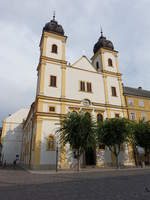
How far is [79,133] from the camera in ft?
67.8

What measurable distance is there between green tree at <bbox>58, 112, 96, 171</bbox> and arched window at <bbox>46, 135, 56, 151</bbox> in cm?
301

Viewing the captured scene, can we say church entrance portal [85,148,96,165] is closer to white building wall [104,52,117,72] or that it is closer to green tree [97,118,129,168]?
green tree [97,118,129,168]

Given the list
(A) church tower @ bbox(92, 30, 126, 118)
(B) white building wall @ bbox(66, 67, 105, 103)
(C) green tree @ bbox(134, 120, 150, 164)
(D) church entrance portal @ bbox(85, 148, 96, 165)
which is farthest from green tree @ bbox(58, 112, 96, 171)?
(C) green tree @ bbox(134, 120, 150, 164)

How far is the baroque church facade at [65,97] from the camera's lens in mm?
23873

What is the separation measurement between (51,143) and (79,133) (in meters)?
5.62

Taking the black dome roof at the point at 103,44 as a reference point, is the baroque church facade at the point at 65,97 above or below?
below

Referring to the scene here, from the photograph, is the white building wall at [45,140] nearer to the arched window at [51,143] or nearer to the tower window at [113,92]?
the arched window at [51,143]

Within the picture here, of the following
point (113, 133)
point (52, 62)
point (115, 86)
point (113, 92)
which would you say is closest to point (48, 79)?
point (52, 62)

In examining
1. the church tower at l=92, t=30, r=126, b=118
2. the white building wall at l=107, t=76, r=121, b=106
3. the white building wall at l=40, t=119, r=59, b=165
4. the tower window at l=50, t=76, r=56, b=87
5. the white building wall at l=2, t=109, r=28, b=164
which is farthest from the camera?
the white building wall at l=2, t=109, r=28, b=164

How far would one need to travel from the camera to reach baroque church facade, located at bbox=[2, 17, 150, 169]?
2387 cm

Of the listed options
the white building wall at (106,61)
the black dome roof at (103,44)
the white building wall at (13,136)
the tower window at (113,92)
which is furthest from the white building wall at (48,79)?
the white building wall at (13,136)

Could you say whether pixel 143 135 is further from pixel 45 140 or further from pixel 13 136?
pixel 13 136

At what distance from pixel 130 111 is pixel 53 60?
18.5m

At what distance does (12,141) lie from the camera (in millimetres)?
49219
